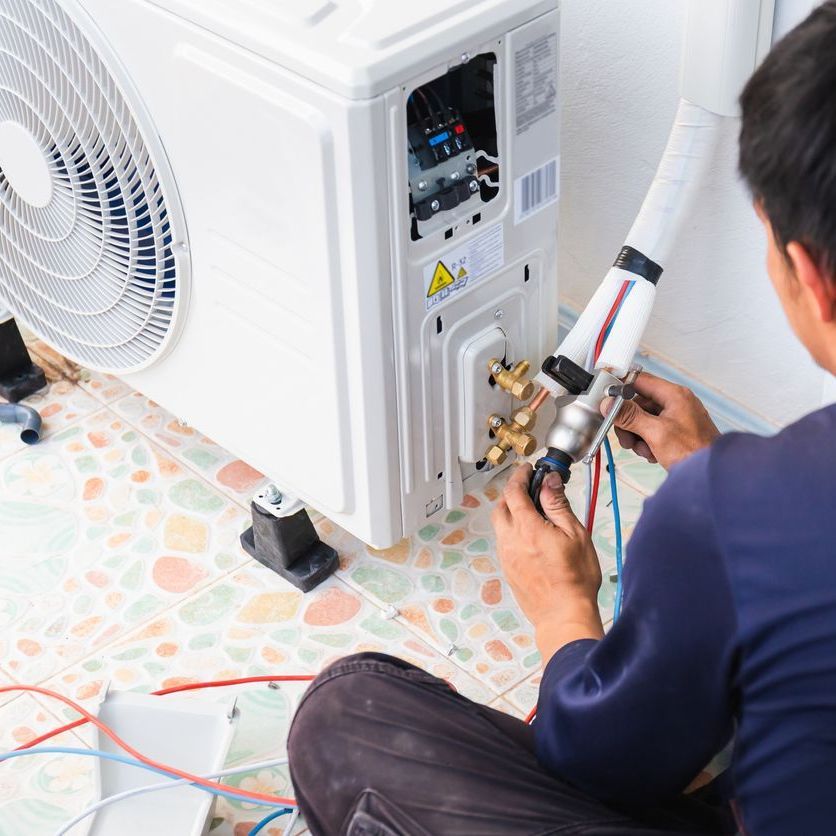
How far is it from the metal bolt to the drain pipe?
0.32 meters

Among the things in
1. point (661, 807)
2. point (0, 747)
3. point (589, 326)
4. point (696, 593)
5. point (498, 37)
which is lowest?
point (0, 747)

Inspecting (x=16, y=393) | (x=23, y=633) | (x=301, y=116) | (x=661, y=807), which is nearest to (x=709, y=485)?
(x=661, y=807)

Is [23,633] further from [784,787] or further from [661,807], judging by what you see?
[784,787]

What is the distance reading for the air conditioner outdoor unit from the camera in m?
0.97

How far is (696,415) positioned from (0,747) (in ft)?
2.49

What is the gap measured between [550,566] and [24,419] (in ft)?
2.82

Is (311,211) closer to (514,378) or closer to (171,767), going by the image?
(514,378)

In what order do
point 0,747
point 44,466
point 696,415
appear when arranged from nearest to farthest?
point 696,415 → point 0,747 → point 44,466

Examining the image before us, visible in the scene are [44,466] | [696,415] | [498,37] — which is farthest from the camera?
[44,466]

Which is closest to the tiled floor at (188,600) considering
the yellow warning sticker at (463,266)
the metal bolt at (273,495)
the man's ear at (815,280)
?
the metal bolt at (273,495)

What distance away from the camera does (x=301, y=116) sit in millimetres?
954

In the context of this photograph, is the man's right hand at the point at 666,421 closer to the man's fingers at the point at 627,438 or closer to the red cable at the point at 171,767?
the man's fingers at the point at 627,438

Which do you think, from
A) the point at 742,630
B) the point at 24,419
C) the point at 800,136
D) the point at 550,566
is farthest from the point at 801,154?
the point at 24,419

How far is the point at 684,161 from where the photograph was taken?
47.3 inches
